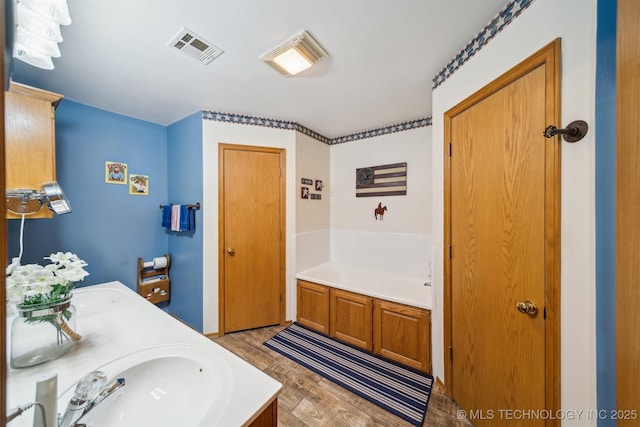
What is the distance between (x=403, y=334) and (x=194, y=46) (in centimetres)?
272

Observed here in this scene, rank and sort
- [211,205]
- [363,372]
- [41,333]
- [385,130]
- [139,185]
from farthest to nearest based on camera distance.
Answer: [385,130] < [139,185] < [211,205] < [363,372] < [41,333]

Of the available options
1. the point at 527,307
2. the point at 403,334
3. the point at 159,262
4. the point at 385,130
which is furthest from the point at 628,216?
the point at 159,262

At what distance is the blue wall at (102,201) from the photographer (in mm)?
1999

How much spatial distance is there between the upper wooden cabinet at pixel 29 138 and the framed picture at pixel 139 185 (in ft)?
3.53

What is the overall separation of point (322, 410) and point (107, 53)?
9.38ft

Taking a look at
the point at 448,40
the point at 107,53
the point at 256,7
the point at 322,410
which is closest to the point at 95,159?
the point at 107,53

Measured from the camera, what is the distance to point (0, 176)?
29 centimetres

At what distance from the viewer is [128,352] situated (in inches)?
36.3

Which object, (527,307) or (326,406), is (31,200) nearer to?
(326,406)

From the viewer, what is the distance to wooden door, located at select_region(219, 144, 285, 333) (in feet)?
7.88

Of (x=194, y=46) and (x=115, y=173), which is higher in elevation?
(x=194, y=46)

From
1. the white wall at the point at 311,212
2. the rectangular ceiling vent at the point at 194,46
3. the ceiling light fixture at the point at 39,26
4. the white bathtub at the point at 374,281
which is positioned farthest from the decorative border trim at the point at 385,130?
the ceiling light fixture at the point at 39,26

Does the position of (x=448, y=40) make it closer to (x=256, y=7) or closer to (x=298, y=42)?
(x=298, y=42)

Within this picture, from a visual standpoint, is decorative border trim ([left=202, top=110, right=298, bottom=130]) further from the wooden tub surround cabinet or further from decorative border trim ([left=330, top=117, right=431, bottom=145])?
the wooden tub surround cabinet
